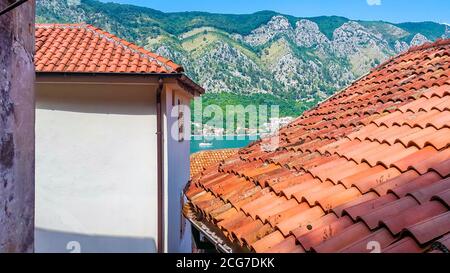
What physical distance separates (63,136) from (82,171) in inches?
33.6

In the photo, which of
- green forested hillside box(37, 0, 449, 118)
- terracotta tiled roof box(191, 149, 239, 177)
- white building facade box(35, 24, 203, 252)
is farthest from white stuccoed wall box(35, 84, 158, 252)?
green forested hillside box(37, 0, 449, 118)

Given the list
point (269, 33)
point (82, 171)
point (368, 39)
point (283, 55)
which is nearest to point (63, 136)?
point (82, 171)

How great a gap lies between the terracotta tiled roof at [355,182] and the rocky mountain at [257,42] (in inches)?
1499

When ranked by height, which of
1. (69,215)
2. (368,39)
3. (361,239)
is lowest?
(69,215)

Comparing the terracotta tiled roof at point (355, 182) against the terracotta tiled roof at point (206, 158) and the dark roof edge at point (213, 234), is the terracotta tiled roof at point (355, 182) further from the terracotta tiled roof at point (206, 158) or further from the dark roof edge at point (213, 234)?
the terracotta tiled roof at point (206, 158)

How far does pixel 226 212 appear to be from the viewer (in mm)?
3600

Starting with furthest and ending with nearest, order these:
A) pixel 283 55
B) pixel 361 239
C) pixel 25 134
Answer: pixel 283 55 → pixel 25 134 → pixel 361 239

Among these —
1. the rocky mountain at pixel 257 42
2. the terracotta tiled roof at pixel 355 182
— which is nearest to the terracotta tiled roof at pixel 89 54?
the terracotta tiled roof at pixel 355 182

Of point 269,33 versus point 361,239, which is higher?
point 269,33

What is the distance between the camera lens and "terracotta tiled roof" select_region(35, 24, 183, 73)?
7.98 m

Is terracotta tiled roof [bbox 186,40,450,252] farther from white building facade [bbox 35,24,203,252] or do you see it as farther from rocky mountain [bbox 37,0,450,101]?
rocky mountain [bbox 37,0,450,101]

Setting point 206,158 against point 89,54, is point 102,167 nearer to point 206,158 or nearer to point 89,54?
point 89,54

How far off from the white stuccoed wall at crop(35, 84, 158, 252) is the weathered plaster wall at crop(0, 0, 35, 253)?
209 inches
